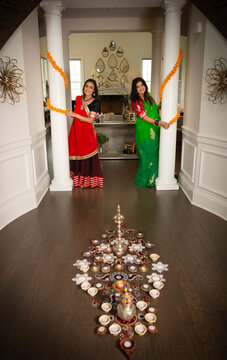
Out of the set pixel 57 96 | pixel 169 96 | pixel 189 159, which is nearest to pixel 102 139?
pixel 57 96

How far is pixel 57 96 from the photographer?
4.62 m

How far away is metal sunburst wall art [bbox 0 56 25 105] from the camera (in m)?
3.44

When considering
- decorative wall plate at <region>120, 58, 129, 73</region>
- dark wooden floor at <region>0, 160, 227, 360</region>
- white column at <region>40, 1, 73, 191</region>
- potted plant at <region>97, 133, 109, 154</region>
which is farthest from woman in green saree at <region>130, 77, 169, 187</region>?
decorative wall plate at <region>120, 58, 129, 73</region>

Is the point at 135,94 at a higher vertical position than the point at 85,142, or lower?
higher

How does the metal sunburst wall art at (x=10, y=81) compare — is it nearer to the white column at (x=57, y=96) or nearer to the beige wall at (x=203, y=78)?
the white column at (x=57, y=96)

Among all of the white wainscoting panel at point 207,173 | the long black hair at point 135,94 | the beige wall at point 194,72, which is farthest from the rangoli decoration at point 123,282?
the long black hair at point 135,94

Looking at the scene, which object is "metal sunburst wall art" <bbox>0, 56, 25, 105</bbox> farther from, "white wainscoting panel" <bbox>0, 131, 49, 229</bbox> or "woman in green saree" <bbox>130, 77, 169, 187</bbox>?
"woman in green saree" <bbox>130, 77, 169, 187</bbox>

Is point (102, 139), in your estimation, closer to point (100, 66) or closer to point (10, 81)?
point (10, 81)

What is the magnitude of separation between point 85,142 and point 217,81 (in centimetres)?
219

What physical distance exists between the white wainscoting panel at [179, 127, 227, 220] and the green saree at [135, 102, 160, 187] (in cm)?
59

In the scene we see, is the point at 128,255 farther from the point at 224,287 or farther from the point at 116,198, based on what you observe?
the point at 116,198

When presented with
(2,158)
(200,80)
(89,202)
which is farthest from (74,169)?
(200,80)

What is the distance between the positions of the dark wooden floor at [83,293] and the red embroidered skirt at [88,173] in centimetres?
64

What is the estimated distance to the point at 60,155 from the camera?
16.0 ft
